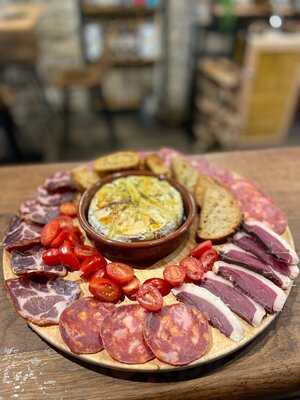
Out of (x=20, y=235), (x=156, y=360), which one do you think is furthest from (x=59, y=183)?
(x=156, y=360)

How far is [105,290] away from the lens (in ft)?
4.12

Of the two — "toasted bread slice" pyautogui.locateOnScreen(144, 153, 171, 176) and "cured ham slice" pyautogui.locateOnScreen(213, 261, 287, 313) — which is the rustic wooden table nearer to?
"cured ham slice" pyautogui.locateOnScreen(213, 261, 287, 313)

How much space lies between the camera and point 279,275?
1.32m

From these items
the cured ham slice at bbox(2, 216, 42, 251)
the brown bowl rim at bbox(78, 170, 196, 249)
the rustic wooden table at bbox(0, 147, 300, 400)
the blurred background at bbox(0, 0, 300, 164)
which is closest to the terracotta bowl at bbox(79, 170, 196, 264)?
the brown bowl rim at bbox(78, 170, 196, 249)

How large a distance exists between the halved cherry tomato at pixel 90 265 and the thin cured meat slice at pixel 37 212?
0.99 feet

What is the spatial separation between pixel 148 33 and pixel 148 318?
446cm

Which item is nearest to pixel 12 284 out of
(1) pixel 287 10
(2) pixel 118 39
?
(2) pixel 118 39

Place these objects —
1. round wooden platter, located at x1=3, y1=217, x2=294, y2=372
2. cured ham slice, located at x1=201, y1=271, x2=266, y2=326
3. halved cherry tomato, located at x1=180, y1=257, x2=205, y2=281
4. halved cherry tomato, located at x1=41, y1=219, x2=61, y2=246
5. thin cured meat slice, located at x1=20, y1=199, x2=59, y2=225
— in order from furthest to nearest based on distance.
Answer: thin cured meat slice, located at x1=20, y1=199, x2=59, y2=225 → halved cherry tomato, located at x1=41, y1=219, x2=61, y2=246 → halved cherry tomato, located at x1=180, y1=257, x2=205, y2=281 → cured ham slice, located at x1=201, y1=271, x2=266, y2=326 → round wooden platter, located at x1=3, y1=217, x2=294, y2=372

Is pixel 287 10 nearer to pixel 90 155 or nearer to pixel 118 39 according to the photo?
pixel 118 39

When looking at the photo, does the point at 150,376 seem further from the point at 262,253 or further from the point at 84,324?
the point at 262,253

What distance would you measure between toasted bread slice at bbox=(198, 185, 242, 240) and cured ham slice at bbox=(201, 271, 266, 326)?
0.19m

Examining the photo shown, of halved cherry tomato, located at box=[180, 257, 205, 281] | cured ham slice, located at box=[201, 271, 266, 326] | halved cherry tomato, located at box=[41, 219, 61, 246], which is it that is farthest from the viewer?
halved cherry tomato, located at box=[41, 219, 61, 246]

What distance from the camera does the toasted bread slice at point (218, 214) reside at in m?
1.47

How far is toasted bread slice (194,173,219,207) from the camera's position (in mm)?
1657
